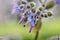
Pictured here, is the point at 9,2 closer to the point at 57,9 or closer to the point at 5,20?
the point at 5,20

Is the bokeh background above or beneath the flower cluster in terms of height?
beneath

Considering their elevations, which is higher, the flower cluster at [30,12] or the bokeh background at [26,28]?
the flower cluster at [30,12]

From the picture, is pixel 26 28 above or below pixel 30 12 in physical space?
below

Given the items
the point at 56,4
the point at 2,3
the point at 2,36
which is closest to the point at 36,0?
the point at 56,4
